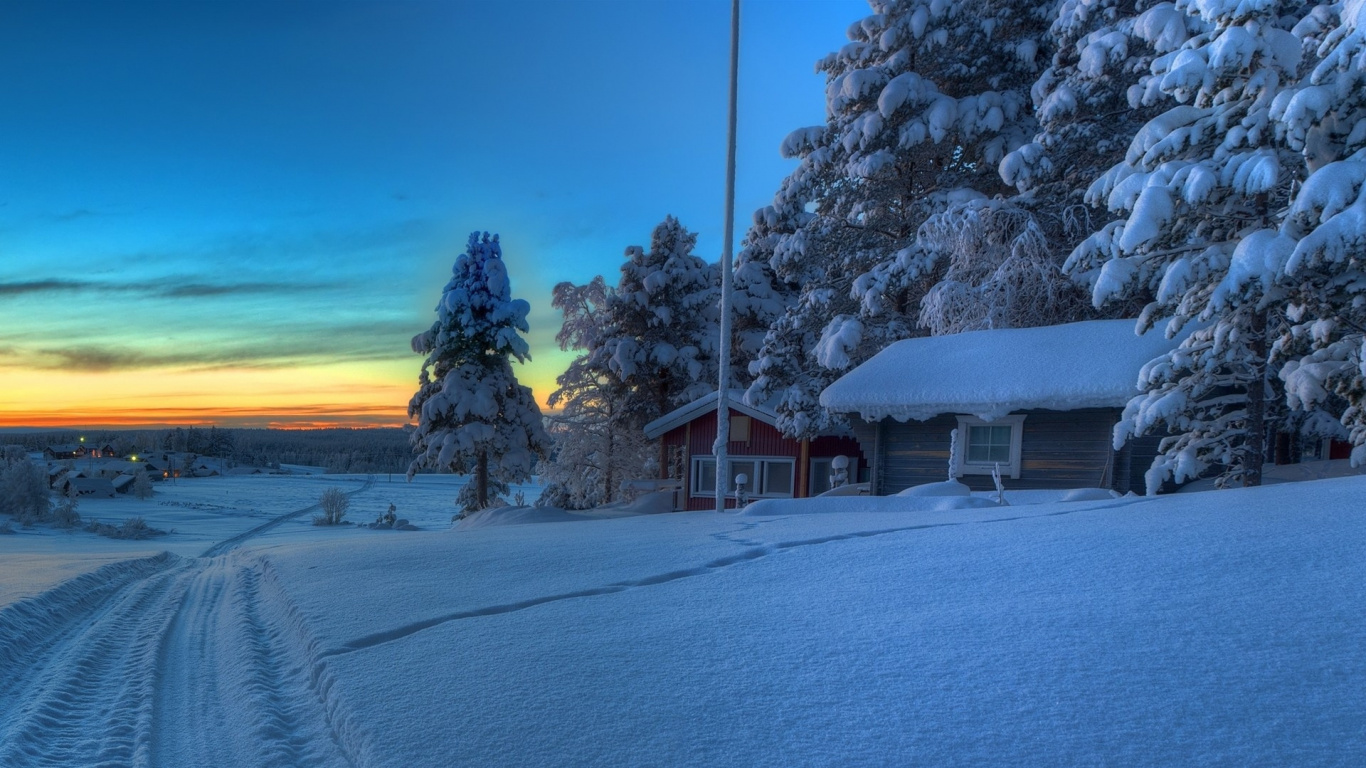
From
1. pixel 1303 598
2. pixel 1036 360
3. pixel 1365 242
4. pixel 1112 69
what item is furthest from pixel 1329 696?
pixel 1112 69

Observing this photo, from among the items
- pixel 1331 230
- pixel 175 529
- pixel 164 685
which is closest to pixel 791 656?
pixel 164 685

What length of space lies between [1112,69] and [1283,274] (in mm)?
12520

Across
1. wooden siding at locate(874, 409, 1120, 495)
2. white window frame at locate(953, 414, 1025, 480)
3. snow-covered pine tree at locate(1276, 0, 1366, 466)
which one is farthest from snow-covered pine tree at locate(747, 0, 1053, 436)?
snow-covered pine tree at locate(1276, 0, 1366, 466)

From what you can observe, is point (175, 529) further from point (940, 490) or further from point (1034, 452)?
point (1034, 452)

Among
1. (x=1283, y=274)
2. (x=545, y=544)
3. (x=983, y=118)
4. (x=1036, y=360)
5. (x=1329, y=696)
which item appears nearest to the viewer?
(x=1329, y=696)

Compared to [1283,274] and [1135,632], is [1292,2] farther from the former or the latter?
[1135,632]

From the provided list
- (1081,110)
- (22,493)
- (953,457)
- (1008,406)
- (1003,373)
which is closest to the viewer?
(1008,406)

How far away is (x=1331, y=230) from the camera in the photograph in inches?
312

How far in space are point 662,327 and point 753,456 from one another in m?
7.94

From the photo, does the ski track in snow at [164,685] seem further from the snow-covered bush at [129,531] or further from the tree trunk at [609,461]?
the tree trunk at [609,461]

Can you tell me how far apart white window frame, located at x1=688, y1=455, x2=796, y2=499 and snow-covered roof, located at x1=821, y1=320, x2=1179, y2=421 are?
25.6ft

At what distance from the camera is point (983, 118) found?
21641 millimetres

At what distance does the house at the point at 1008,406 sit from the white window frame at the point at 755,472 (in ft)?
24.0

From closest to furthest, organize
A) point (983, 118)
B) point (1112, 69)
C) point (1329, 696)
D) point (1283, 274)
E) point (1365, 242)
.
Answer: point (1329, 696) < point (1365, 242) < point (1283, 274) < point (1112, 69) < point (983, 118)
